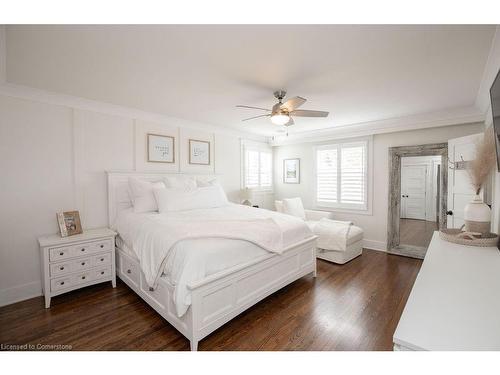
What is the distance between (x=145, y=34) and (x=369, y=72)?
205 cm

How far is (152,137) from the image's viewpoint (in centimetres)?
370

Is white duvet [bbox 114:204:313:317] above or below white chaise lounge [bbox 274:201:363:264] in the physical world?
above

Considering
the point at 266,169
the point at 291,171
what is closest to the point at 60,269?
the point at 266,169

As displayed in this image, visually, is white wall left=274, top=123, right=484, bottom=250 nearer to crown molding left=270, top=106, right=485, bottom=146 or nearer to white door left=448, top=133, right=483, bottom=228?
crown molding left=270, top=106, right=485, bottom=146

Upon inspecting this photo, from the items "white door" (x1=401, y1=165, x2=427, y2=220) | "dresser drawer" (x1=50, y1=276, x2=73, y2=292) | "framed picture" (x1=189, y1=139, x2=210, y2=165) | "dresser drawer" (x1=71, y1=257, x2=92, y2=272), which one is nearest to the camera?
"dresser drawer" (x1=50, y1=276, x2=73, y2=292)

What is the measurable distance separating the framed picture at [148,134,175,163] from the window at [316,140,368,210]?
127 inches

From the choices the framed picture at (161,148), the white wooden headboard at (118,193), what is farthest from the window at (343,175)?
the white wooden headboard at (118,193)

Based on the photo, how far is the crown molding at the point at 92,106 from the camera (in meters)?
2.54

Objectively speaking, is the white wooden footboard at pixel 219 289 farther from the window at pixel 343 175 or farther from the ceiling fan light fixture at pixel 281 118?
the window at pixel 343 175

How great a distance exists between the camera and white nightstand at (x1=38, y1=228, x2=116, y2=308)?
241 centimetres

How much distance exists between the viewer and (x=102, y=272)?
9.09ft

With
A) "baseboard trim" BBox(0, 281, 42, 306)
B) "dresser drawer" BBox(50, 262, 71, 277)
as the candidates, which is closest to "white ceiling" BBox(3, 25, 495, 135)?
"dresser drawer" BBox(50, 262, 71, 277)

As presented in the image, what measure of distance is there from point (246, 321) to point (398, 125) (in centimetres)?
410
